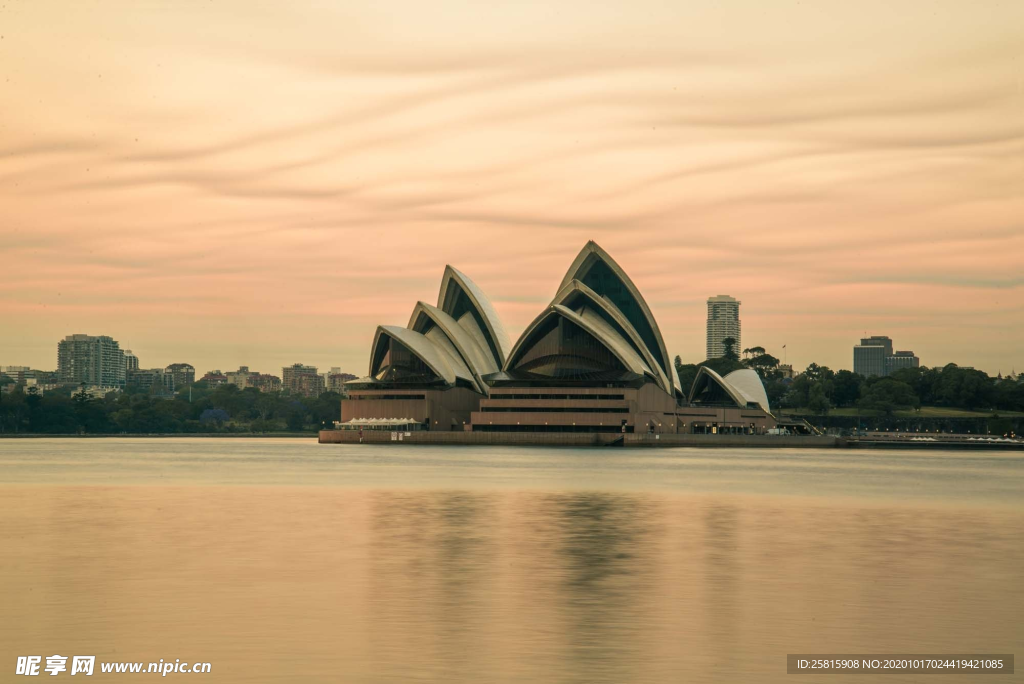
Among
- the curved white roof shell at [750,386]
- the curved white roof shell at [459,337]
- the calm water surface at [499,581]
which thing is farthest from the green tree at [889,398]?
the calm water surface at [499,581]

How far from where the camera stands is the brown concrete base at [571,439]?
108 metres

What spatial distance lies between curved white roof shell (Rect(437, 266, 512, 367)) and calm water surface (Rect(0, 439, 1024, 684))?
A: 6606 centimetres

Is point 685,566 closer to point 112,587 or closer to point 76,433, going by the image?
point 112,587

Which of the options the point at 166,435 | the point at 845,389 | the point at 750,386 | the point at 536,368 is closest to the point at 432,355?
the point at 536,368

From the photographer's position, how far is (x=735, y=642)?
53.8 feet

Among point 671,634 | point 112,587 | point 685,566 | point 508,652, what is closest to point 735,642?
point 671,634

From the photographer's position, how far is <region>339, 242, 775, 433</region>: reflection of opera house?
108125 millimetres

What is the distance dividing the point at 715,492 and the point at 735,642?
112 feet

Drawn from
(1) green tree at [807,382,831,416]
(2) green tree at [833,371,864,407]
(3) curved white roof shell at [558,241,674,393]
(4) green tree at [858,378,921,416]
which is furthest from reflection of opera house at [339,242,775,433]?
(2) green tree at [833,371,864,407]

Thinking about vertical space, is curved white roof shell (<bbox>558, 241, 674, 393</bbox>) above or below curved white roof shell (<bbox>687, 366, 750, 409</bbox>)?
above

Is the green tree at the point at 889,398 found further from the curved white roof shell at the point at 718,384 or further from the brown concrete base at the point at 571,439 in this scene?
the curved white roof shell at the point at 718,384

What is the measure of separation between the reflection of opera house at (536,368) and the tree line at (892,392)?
209 feet

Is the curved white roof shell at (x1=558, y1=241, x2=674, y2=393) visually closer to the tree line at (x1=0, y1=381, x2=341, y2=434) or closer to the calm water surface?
the calm water surface

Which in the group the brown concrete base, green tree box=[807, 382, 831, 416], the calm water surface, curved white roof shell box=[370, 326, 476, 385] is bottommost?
the calm water surface
